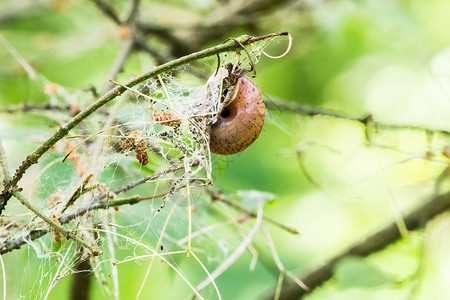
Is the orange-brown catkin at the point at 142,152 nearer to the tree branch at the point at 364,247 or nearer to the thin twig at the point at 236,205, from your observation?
the thin twig at the point at 236,205

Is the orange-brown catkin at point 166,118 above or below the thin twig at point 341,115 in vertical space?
below

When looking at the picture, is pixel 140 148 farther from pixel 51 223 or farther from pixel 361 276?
pixel 361 276

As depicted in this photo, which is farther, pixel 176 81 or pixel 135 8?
pixel 135 8

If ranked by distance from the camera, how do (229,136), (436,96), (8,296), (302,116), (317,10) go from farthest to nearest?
(317,10) → (436,96) → (302,116) → (8,296) → (229,136)

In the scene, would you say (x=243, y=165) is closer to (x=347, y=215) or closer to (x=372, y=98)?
(x=347, y=215)

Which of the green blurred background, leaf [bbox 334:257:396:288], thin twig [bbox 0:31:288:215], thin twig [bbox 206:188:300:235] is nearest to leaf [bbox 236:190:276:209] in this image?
thin twig [bbox 206:188:300:235]

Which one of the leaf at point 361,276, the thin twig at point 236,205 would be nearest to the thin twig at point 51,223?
the thin twig at point 236,205

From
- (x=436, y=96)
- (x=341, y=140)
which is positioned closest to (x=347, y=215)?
(x=341, y=140)
